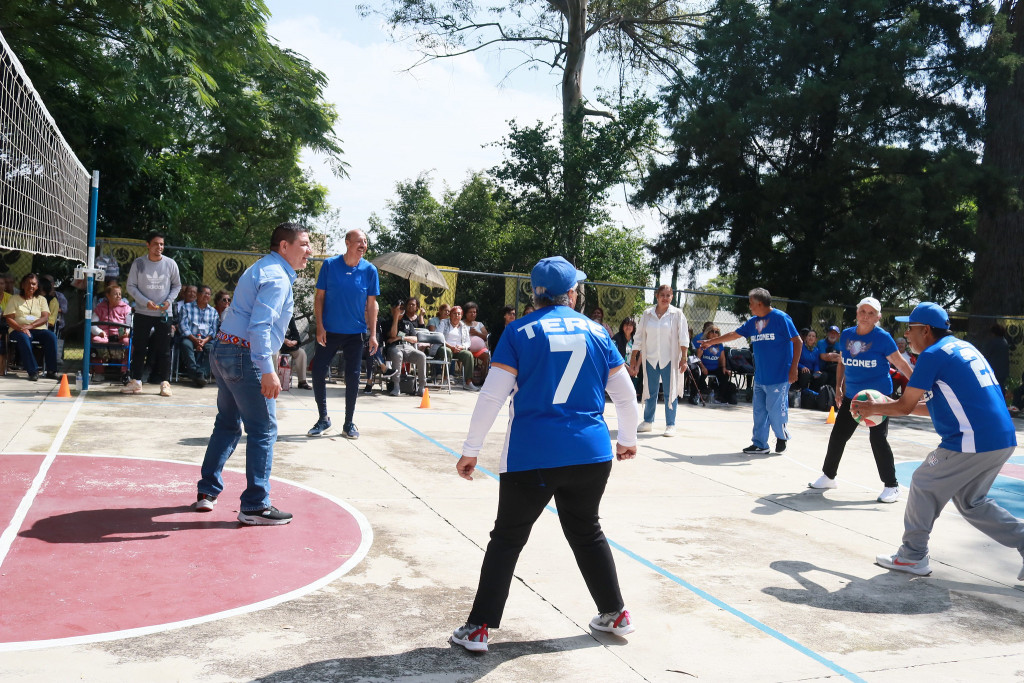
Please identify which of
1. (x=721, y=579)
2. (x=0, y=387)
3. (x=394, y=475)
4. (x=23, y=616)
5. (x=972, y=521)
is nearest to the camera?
(x=23, y=616)

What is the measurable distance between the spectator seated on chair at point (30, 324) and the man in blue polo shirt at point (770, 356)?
32.3ft

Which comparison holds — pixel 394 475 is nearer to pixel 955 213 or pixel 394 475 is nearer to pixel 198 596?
pixel 198 596

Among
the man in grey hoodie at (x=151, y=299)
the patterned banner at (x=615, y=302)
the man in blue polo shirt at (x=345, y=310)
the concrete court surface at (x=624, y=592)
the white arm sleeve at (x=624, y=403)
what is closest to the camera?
the concrete court surface at (x=624, y=592)

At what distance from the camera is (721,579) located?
513 cm

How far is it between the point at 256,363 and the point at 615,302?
13941 millimetres

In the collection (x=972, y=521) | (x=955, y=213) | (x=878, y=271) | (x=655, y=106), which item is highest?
(x=655, y=106)

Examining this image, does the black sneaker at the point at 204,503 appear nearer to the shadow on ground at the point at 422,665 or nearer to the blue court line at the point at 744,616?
the shadow on ground at the point at 422,665

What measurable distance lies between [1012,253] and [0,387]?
23.6m

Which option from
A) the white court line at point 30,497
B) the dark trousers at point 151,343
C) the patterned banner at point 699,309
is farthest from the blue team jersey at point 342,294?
the patterned banner at point 699,309

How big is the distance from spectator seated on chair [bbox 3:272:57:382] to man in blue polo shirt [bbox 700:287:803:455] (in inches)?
387

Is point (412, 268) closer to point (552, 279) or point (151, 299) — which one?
point (151, 299)

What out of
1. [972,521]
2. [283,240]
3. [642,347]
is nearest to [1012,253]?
[642,347]

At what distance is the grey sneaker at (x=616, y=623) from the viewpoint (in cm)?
405

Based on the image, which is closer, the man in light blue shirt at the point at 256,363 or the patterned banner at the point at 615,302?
the man in light blue shirt at the point at 256,363
